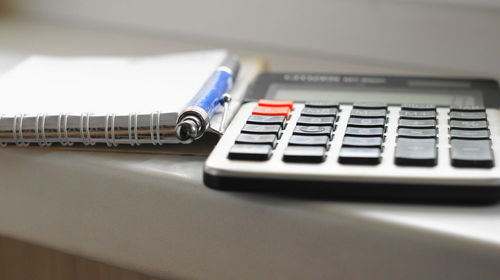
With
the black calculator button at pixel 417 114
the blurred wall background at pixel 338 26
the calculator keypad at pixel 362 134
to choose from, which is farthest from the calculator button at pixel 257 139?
the blurred wall background at pixel 338 26

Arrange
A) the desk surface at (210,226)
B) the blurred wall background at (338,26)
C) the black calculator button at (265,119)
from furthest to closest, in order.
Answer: the blurred wall background at (338,26), the black calculator button at (265,119), the desk surface at (210,226)

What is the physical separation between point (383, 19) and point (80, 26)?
38cm

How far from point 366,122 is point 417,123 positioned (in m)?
0.04

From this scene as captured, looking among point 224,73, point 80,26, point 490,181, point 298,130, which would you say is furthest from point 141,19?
point 490,181

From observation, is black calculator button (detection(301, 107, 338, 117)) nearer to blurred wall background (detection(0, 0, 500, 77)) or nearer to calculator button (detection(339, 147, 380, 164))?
calculator button (detection(339, 147, 380, 164))

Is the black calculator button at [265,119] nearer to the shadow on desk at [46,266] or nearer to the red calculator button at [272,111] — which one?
the red calculator button at [272,111]

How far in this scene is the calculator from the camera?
442mm

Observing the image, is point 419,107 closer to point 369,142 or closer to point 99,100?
point 369,142

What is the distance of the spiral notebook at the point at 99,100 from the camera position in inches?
20.7

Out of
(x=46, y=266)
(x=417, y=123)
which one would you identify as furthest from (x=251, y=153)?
(x=46, y=266)

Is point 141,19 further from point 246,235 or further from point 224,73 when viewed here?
point 246,235

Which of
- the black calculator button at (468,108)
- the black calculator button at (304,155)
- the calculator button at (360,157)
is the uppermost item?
the black calculator button at (468,108)

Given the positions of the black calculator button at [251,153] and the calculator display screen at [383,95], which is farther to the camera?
the calculator display screen at [383,95]

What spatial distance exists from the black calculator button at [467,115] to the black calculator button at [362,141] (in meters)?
0.08
